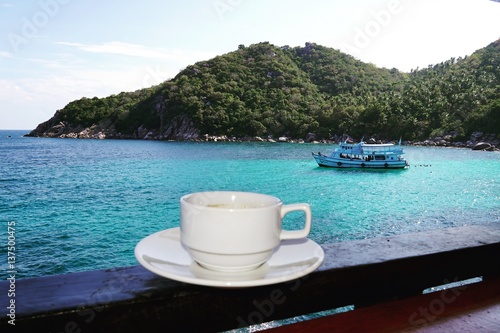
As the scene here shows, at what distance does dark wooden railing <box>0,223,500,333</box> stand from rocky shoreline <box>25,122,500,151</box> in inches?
1730

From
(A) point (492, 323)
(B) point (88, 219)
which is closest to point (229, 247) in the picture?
(A) point (492, 323)

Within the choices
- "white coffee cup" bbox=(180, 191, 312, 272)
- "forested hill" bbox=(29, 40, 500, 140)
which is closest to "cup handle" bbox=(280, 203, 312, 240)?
"white coffee cup" bbox=(180, 191, 312, 272)

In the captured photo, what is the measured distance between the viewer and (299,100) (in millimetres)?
53719

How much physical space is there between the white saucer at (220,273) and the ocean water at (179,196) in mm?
8605

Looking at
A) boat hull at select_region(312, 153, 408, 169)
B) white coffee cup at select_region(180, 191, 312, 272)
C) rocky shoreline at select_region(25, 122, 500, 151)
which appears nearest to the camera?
white coffee cup at select_region(180, 191, 312, 272)

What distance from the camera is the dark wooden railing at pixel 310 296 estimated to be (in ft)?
1.58

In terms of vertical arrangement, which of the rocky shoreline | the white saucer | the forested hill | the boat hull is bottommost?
the boat hull

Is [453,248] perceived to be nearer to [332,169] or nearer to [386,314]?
[386,314]

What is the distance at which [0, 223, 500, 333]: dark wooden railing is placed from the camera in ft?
1.58

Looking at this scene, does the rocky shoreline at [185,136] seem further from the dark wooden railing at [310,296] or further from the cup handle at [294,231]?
the cup handle at [294,231]

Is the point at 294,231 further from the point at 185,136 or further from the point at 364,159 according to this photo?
the point at 185,136

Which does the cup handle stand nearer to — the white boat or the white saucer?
the white saucer

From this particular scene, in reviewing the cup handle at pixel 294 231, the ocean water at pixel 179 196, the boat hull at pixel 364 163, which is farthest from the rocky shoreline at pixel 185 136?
the cup handle at pixel 294 231

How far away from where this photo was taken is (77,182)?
21562 millimetres
